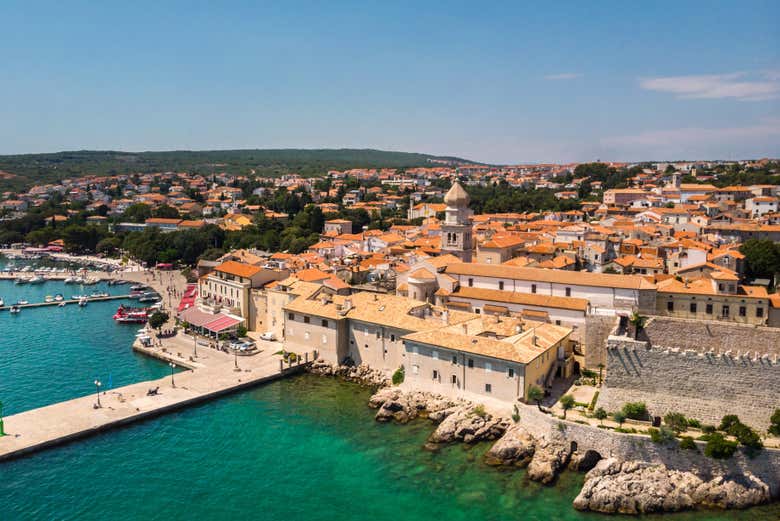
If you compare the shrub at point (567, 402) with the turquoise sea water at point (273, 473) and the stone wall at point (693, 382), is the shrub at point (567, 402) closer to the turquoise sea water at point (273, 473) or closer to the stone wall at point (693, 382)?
the stone wall at point (693, 382)

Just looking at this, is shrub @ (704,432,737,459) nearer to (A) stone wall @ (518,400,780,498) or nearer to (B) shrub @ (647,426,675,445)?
(A) stone wall @ (518,400,780,498)

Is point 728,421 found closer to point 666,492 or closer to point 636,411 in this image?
point 636,411

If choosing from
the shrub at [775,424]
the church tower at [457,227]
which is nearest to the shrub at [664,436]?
the shrub at [775,424]

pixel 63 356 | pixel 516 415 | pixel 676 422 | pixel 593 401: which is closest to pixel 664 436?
pixel 676 422

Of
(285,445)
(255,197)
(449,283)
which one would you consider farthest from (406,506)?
(255,197)

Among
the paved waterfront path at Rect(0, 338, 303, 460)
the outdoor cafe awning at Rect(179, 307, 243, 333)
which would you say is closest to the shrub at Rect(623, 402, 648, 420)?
the paved waterfront path at Rect(0, 338, 303, 460)

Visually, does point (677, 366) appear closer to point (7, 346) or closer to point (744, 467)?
point (744, 467)
